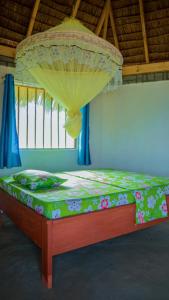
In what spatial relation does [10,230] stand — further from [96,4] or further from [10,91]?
[96,4]

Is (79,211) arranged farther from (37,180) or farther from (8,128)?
(8,128)

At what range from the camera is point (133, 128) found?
4.69 meters

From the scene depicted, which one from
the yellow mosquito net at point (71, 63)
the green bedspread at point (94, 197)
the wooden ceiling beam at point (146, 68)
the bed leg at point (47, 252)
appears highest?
the wooden ceiling beam at point (146, 68)

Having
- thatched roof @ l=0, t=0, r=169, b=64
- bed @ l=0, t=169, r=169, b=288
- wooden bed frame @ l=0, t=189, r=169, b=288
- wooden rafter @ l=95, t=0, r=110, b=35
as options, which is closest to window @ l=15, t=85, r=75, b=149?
thatched roof @ l=0, t=0, r=169, b=64

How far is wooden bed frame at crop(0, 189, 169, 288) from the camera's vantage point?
177 centimetres

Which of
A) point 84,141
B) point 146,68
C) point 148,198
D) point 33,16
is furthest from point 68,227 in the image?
point 146,68

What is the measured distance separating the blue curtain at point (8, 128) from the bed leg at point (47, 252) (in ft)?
6.89

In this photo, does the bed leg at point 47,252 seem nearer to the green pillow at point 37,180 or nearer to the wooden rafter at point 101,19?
the green pillow at point 37,180

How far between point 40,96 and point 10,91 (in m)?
0.69

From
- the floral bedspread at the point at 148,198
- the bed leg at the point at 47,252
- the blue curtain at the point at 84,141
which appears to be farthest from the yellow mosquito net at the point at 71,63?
the bed leg at the point at 47,252

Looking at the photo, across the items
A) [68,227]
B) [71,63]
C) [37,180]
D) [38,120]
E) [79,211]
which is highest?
[71,63]

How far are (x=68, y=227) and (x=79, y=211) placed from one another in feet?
0.52

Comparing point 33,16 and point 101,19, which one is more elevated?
point 101,19

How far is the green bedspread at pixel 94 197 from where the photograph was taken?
186cm
